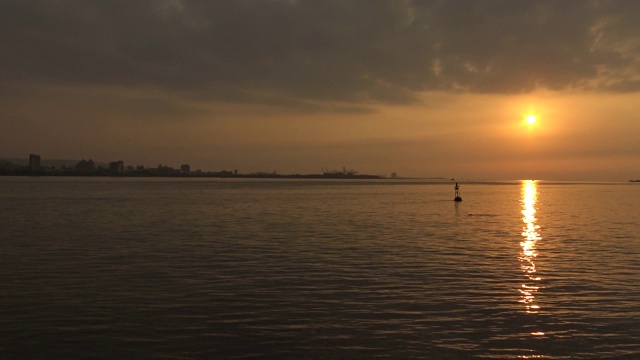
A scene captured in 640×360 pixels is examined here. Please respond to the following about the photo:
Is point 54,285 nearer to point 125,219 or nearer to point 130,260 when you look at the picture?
point 130,260

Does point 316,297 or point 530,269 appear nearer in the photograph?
point 316,297

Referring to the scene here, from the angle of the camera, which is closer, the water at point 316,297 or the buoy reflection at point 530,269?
the water at point 316,297

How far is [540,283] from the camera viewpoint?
24.2 meters

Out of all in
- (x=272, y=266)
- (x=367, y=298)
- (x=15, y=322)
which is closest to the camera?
(x=15, y=322)

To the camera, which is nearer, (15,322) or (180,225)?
(15,322)

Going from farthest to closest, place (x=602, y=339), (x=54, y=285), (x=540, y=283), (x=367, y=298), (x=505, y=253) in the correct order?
(x=505, y=253) < (x=540, y=283) < (x=54, y=285) < (x=367, y=298) < (x=602, y=339)

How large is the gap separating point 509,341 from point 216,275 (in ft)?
46.4

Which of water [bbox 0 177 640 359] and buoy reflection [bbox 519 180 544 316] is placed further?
buoy reflection [bbox 519 180 544 316]

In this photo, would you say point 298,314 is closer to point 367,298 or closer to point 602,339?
point 367,298

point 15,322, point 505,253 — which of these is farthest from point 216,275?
point 505,253

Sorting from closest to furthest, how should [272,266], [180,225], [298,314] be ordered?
[298,314] < [272,266] < [180,225]

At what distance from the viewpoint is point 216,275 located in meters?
25.3

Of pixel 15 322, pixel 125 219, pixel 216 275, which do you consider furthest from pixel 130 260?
pixel 125 219

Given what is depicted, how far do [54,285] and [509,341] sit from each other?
17.7m
